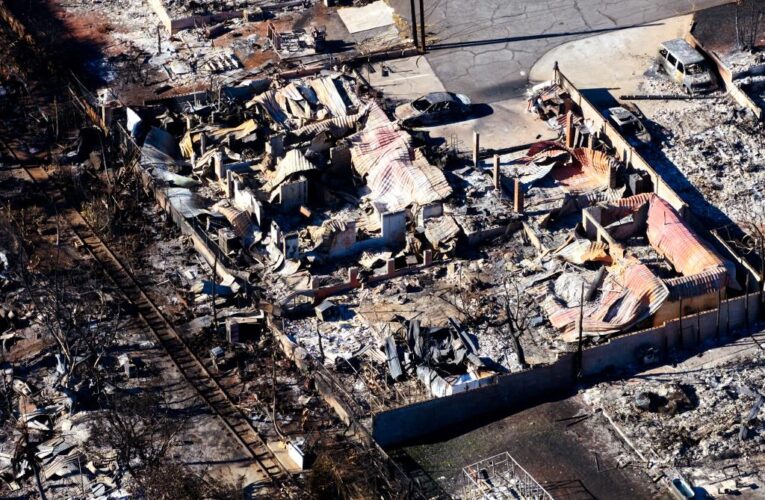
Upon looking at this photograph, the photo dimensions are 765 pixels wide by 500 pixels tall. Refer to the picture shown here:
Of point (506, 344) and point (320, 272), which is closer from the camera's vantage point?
point (506, 344)

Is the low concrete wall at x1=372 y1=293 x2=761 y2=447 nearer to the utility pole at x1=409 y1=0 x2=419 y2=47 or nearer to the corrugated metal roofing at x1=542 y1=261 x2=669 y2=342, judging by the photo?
the corrugated metal roofing at x1=542 y1=261 x2=669 y2=342

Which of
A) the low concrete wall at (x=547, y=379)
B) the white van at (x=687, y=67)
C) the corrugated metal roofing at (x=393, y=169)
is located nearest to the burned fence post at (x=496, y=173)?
the corrugated metal roofing at (x=393, y=169)

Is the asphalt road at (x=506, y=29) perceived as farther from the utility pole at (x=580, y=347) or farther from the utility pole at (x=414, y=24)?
the utility pole at (x=580, y=347)

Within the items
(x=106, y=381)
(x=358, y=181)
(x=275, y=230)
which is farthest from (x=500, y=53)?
(x=106, y=381)

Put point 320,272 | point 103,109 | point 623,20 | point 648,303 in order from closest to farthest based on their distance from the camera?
point 648,303
point 320,272
point 103,109
point 623,20

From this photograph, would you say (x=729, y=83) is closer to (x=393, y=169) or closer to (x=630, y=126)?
(x=630, y=126)

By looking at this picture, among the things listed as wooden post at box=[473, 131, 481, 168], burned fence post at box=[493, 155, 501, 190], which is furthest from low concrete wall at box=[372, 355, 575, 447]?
wooden post at box=[473, 131, 481, 168]

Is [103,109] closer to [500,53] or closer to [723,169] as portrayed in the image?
[500,53]
